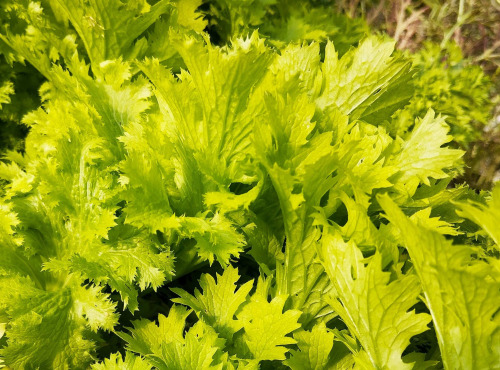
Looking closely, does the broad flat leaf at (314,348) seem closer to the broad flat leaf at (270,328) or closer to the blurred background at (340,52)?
the broad flat leaf at (270,328)

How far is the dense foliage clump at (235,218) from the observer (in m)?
0.62

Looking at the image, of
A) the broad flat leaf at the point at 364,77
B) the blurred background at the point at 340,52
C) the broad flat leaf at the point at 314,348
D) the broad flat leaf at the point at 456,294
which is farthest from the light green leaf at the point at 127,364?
the blurred background at the point at 340,52

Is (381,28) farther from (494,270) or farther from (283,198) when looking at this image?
(494,270)

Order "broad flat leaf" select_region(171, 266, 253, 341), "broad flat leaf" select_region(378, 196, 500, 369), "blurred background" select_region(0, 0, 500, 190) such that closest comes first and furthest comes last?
1. "broad flat leaf" select_region(378, 196, 500, 369)
2. "broad flat leaf" select_region(171, 266, 253, 341)
3. "blurred background" select_region(0, 0, 500, 190)

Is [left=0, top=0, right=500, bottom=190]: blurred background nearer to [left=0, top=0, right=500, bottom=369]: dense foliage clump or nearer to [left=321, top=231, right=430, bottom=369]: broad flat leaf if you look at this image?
[left=0, top=0, right=500, bottom=369]: dense foliage clump

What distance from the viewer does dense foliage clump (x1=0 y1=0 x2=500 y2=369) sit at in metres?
0.62

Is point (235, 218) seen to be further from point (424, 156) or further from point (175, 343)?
point (424, 156)

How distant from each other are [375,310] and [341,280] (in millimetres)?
60

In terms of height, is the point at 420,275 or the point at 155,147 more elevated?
the point at 155,147

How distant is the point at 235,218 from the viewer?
79 centimetres

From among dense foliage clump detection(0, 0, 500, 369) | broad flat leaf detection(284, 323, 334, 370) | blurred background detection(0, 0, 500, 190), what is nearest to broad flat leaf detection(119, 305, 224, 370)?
dense foliage clump detection(0, 0, 500, 369)

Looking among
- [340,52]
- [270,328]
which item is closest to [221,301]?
[270,328]

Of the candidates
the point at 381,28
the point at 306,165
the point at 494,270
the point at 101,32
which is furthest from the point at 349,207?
the point at 381,28

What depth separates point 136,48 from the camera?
98 cm
